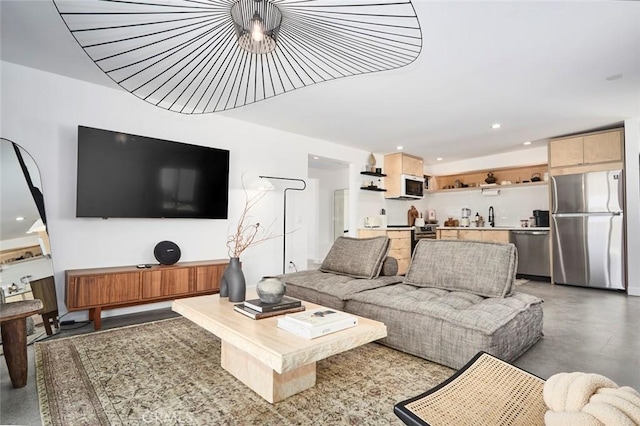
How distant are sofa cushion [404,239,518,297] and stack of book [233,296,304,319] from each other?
1.38 metres

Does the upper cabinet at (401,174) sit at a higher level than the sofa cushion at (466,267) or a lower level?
higher

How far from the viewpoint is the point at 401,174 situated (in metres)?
6.49

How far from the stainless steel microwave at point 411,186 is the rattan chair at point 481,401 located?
535 centimetres

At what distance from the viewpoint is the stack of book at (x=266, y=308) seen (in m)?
1.99

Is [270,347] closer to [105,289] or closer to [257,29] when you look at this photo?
[257,29]

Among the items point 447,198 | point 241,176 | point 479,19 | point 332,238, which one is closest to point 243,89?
point 241,176

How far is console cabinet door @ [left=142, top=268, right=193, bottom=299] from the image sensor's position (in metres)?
3.30

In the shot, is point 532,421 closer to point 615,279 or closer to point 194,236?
point 194,236

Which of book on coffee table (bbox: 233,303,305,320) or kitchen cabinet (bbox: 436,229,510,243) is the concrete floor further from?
kitchen cabinet (bbox: 436,229,510,243)

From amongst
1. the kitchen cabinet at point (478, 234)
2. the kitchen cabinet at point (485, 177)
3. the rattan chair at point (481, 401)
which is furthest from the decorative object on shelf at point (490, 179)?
the rattan chair at point (481, 401)

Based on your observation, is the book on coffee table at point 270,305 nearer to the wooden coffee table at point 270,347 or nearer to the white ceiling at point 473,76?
the wooden coffee table at point 270,347

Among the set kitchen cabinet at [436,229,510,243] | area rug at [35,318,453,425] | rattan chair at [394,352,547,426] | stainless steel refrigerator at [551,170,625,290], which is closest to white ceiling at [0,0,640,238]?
stainless steel refrigerator at [551,170,625,290]

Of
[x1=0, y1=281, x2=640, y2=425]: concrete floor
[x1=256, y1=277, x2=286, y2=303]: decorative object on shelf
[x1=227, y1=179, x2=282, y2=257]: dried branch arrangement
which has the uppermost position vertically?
[x1=227, y1=179, x2=282, y2=257]: dried branch arrangement

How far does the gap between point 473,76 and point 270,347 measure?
3.06m
